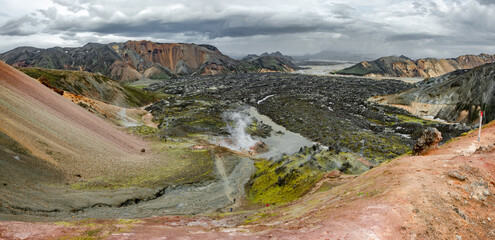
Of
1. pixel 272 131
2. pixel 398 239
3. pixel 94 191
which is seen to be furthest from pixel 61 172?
pixel 272 131

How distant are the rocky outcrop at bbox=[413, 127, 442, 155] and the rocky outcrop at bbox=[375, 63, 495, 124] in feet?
205

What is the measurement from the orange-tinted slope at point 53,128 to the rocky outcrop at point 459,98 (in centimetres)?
9140

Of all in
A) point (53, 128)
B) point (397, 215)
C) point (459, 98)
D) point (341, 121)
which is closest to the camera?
point (397, 215)

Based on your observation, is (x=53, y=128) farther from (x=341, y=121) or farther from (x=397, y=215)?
(x=341, y=121)

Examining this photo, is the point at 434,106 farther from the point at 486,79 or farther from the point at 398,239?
the point at 398,239

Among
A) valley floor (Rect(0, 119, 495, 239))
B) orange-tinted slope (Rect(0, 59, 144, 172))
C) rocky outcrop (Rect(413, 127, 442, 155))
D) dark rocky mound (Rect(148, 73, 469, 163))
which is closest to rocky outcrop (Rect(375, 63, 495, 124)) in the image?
dark rocky mound (Rect(148, 73, 469, 163))

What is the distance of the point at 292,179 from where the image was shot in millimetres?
42250

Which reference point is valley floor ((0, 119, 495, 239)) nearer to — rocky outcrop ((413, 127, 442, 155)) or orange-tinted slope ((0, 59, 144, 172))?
rocky outcrop ((413, 127, 442, 155))

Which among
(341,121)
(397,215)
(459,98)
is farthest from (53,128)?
(459,98)

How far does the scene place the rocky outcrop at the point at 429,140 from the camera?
3044 cm

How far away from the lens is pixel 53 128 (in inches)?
1772

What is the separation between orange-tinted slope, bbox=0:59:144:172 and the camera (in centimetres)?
3797

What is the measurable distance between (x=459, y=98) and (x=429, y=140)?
78905 mm

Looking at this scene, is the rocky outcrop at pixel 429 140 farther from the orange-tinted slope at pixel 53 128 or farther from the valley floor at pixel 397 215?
the orange-tinted slope at pixel 53 128
